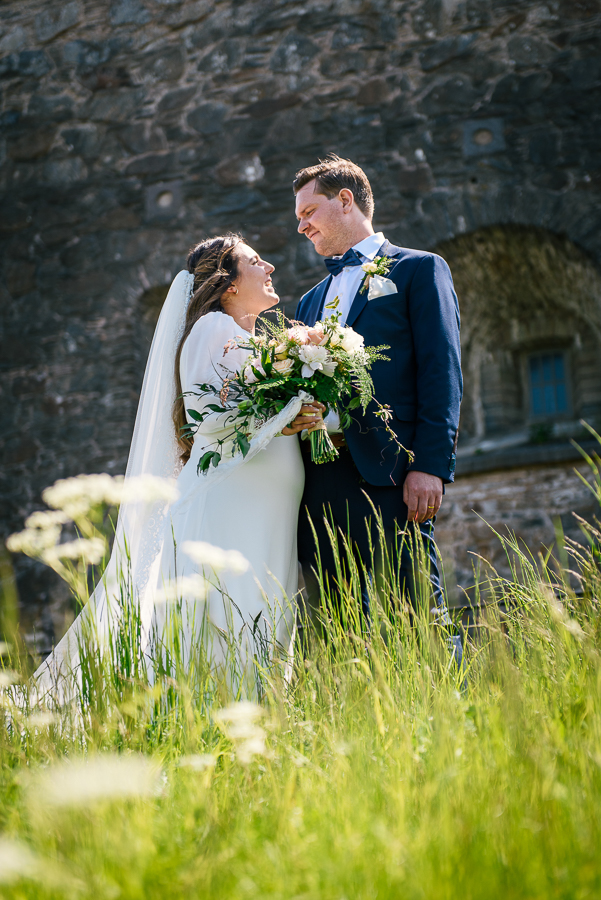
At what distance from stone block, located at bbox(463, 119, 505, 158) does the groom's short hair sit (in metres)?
3.18

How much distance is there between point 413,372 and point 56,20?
5.91m

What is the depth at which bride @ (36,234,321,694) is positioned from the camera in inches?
99.7

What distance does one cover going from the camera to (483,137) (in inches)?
232

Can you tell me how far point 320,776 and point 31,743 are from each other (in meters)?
0.68

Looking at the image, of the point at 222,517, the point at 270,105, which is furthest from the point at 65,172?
the point at 222,517

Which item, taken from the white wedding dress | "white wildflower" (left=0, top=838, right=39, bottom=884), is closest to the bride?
the white wedding dress

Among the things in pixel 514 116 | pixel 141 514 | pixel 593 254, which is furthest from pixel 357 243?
pixel 514 116

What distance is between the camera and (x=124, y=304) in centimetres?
643

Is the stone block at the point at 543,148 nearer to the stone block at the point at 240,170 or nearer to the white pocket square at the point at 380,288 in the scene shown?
the stone block at the point at 240,170

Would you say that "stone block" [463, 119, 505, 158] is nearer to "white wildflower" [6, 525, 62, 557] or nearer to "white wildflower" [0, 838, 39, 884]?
"white wildflower" [6, 525, 62, 557]

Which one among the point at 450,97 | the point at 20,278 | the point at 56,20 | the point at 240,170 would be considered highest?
the point at 56,20

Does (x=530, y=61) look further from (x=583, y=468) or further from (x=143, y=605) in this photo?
(x=143, y=605)

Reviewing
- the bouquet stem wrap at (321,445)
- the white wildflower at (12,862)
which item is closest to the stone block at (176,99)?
the bouquet stem wrap at (321,445)

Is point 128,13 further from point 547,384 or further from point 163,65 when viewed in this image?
point 547,384
